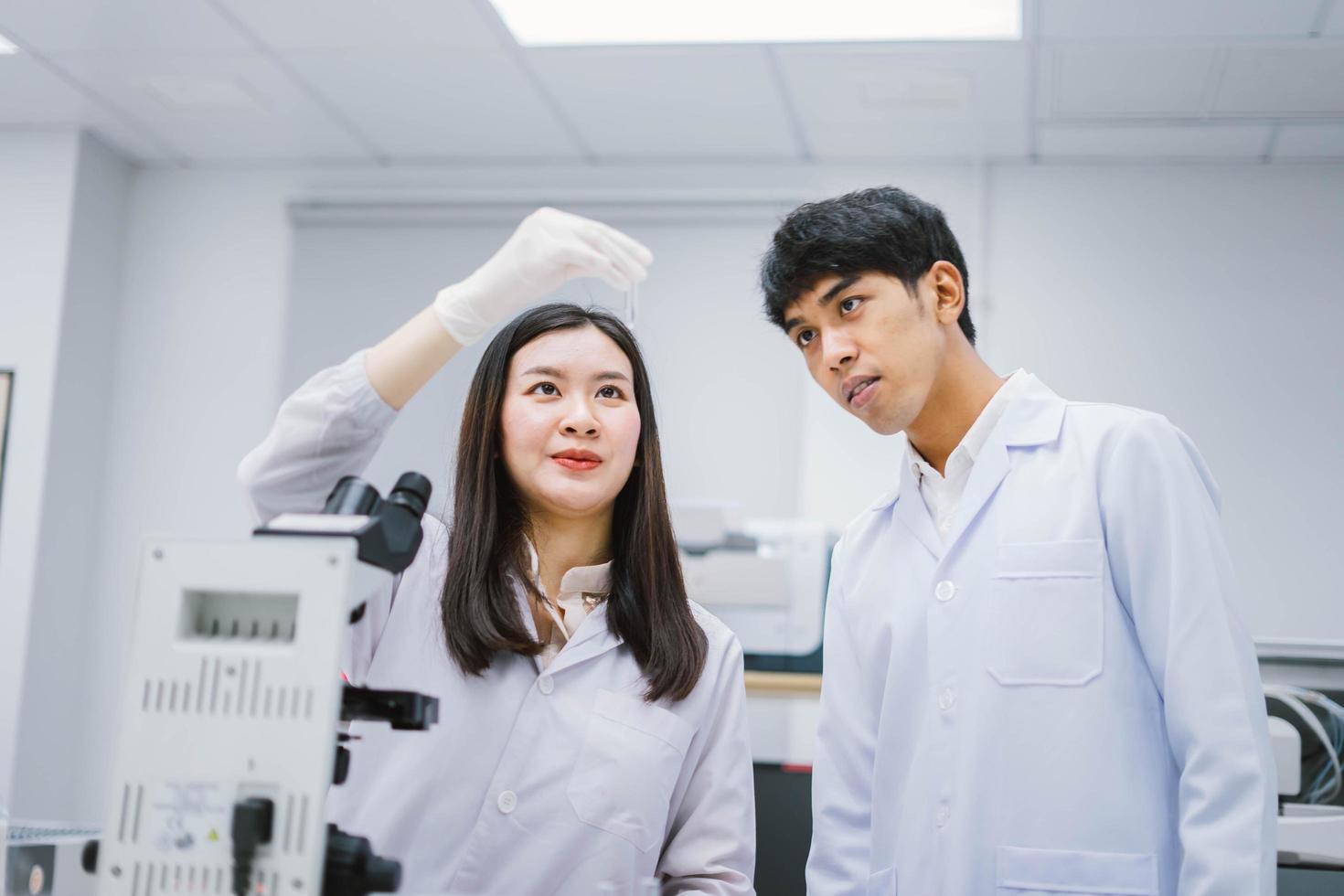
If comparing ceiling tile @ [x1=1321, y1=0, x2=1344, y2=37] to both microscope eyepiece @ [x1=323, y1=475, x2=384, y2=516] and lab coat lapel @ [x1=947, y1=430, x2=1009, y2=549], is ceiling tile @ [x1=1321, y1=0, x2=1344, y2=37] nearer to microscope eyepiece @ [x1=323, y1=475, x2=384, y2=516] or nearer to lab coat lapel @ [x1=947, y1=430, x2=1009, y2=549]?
lab coat lapel @ [x1=947, y1=430, x2=1009, y2=549]

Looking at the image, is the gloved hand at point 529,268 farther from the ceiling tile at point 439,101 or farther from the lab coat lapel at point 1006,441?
the ceiling tile at point 439,101

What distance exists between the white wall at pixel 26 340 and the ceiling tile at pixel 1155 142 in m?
3.16

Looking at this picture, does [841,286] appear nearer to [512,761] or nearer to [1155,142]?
[512,761]

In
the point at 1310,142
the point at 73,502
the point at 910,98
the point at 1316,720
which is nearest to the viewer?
the point at 1316,720

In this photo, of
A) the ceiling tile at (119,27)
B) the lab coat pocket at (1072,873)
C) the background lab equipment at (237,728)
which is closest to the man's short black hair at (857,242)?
the lab coat pocket at (1072,873)

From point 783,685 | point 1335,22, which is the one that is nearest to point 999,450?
point 783,685

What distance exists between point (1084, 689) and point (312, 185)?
11.6ft

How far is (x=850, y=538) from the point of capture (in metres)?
1.65

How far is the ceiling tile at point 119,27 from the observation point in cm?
310

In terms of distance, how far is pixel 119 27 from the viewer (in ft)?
10.5

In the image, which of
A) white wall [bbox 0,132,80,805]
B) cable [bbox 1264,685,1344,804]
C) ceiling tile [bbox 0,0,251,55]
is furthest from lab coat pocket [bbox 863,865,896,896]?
white wall [bbox 0,132,80,805]

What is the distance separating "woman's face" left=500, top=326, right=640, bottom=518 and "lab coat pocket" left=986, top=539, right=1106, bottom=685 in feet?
1.58

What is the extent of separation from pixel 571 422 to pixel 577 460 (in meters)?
0.05

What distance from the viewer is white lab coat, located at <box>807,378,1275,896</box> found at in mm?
1240
